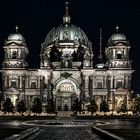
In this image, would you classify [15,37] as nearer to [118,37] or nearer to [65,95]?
[65,95]

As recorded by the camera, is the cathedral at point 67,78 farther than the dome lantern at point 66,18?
No

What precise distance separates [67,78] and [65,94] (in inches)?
192

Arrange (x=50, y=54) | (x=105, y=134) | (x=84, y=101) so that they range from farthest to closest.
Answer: (x=50, y=54)
(x=84, y=101)
(x=105, y=134)

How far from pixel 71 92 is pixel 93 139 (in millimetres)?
102737

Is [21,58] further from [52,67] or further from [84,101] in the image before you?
[84,101]

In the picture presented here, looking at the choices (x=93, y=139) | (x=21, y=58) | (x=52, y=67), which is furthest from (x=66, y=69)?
(x=93, y=139)

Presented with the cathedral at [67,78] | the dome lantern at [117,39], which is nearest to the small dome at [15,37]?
the cathedral at [67,78]

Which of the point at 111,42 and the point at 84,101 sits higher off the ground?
the point at 111,42

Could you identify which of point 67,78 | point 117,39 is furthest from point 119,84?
point 67,78

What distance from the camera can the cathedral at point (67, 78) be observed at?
137750 millimetres

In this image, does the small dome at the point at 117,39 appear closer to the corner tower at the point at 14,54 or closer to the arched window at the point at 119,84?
the arched window at the point at 119,84

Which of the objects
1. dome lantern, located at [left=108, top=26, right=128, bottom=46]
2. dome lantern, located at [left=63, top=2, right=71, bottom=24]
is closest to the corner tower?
dome lantern, located at [left=63, top=2, right=71, bottom=24]

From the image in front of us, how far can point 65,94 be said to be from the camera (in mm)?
138500

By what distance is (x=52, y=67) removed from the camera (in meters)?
140
